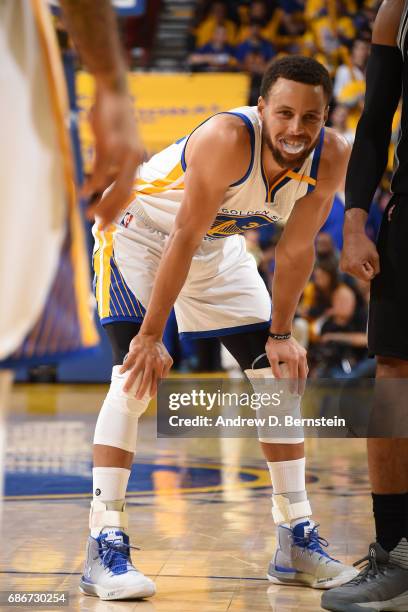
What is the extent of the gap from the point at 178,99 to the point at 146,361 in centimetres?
882

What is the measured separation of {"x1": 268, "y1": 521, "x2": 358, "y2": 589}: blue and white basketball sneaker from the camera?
10.6ft

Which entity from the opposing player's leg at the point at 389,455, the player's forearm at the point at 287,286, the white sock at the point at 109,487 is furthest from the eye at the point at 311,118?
the white sock at the point at 109,487

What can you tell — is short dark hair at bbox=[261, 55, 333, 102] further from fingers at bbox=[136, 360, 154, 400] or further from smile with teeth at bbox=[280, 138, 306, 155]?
fingers at bbox=[136, 360, 154, 400]

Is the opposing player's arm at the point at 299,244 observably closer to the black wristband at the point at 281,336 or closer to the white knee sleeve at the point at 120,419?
the black wristband at the point at 281,336

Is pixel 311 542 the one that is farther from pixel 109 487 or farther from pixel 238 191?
pixel 238 191

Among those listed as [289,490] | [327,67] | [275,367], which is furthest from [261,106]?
[327,67]

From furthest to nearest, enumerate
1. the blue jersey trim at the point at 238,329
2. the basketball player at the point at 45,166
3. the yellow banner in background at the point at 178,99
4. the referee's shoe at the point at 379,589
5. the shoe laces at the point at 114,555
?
the yellow banner in background at the point at 178,99, the blue jersey trim at the point at 238,329, the shoe laces at the point at 114,555, the referee's shoe at the point at 379,589, the basketball player at the point at 45,166

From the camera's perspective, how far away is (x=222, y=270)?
11.6ft

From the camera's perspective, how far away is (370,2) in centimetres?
1362

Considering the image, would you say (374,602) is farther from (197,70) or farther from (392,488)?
(197,70)

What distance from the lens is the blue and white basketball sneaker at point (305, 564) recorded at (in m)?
3.22

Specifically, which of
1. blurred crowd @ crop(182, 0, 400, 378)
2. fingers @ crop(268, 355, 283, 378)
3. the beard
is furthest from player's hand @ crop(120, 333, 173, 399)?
blurred crowd @ crop(182, 0, 400, 378)

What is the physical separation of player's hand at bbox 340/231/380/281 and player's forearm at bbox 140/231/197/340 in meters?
0.47

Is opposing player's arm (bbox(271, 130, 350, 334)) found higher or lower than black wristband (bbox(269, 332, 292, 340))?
higher
